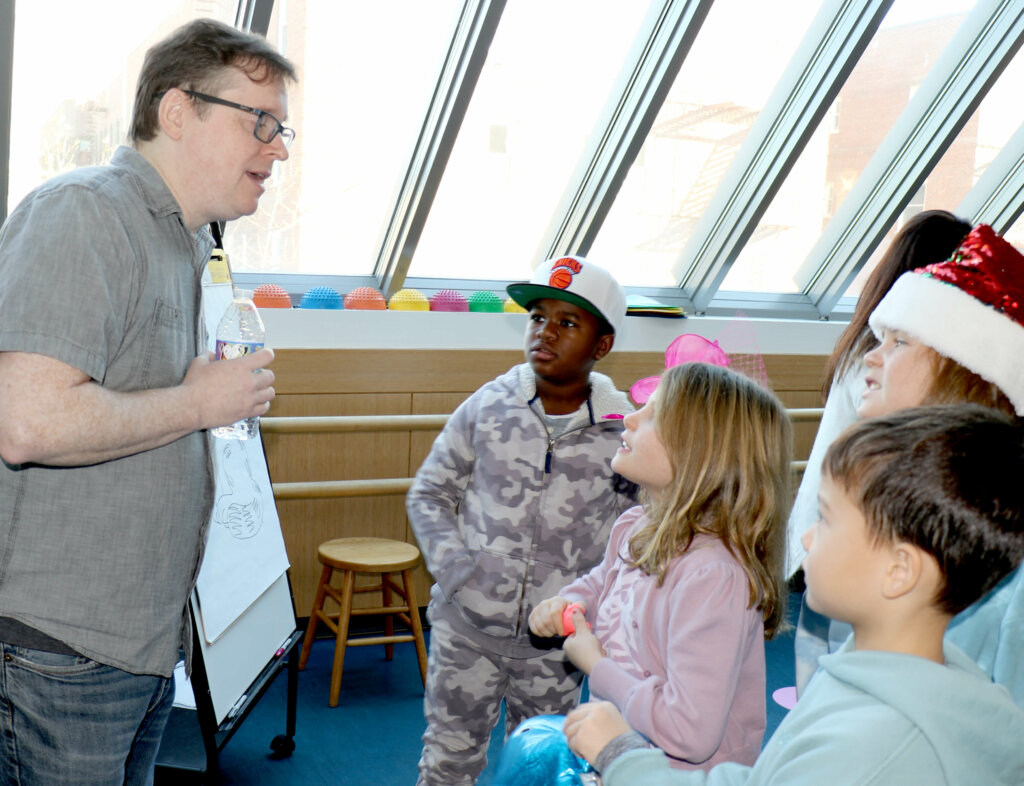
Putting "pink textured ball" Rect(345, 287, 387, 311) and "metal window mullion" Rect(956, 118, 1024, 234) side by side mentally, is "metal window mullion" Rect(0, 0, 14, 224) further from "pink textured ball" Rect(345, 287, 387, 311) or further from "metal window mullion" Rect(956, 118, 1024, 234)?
"metal window mullion" Rect(956, 118, 1024, 234)

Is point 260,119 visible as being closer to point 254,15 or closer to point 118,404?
point 118,404

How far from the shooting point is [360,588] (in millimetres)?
3852

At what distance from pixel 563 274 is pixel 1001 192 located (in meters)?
5.25

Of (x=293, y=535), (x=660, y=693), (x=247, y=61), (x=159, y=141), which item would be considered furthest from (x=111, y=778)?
(x=293, y=535)

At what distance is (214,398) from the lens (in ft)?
4.79

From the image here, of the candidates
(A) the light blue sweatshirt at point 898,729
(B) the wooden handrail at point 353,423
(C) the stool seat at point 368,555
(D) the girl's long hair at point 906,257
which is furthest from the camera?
(B) the wooden handrail at point 353,423

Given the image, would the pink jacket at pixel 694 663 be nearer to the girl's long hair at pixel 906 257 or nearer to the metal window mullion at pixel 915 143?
the girl's long hair at pixel 906 257

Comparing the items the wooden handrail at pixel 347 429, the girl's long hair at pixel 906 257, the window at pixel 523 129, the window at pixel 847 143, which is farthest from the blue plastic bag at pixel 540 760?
the window at pixel 847 143

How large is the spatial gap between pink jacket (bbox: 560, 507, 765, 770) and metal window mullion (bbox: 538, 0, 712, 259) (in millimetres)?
3475

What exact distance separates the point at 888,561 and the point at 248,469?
2228 millimetres

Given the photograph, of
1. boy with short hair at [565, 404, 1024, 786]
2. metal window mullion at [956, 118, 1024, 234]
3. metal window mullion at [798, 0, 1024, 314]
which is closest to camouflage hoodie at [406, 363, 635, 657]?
boy with short hair at [565, 404, 1024, 786]

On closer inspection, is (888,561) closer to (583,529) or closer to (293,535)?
(583,529)

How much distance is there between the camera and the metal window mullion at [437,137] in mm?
4074

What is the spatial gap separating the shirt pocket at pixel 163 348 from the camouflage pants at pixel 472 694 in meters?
1.08
